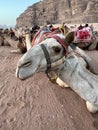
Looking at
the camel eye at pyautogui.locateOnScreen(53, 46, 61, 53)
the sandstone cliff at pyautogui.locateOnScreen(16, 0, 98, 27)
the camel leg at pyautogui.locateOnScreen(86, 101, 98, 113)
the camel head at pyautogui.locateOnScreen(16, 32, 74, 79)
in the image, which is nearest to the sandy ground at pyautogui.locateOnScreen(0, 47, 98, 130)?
the camel leg at pyautogui.locateOnScreen(86, 101, 98, 113)

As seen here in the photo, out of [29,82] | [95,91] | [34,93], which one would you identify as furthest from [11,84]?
[95,91]

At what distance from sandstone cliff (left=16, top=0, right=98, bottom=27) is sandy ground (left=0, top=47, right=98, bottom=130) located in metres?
86.6

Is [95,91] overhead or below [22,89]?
overhead

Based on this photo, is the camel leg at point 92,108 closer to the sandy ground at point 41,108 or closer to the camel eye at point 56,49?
the sandy ground at point 41,108

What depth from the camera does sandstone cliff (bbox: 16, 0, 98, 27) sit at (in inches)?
3788

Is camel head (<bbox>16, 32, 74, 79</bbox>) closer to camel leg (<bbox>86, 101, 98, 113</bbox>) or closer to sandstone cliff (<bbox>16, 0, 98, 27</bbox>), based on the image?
camel leg (<bbox>86, 101, 98, 113</bbox>)

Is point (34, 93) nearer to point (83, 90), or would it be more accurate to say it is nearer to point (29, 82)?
point (29, 82)

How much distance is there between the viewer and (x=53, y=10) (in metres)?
125

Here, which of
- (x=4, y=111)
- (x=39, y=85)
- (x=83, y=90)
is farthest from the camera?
(x=39, y=85)

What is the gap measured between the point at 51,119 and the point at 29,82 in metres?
2.00

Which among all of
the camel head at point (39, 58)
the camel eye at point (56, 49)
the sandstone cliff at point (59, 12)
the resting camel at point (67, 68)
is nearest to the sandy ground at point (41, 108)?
the resting camel at point (67, 68)

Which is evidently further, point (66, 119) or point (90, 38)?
point (90, 38)

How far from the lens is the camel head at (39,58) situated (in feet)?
11.0

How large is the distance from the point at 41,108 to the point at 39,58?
1.24m
